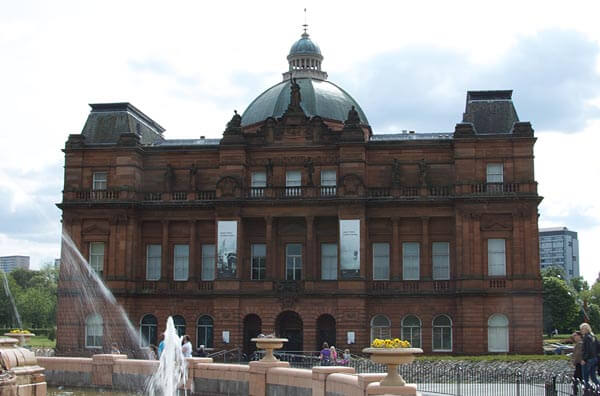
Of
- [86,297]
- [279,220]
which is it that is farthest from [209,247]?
[86,297]

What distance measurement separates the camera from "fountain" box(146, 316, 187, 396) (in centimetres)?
3408

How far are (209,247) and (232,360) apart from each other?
30.8ft

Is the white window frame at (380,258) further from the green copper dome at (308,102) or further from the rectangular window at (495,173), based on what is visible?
the green copper dome at (308,102)

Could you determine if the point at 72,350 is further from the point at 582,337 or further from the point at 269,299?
the point at 582,337

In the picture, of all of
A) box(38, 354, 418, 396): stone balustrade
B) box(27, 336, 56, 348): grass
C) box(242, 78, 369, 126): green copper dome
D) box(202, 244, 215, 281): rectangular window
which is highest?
box(242, 78, 369, 126): green copper dome

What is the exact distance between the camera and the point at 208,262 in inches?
2474

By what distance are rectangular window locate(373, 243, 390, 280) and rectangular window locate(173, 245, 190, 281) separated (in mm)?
14102

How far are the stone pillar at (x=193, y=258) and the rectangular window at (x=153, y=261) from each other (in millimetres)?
2827

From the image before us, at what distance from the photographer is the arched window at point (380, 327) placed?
59.1 m

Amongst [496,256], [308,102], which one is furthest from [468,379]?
[308,102]

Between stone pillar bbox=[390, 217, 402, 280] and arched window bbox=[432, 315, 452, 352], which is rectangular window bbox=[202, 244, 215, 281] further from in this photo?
arched window bbox=[432, 315, 452, 352]

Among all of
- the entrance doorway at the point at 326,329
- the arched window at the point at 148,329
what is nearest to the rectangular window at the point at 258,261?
the entrance doorway at the point at 326,329

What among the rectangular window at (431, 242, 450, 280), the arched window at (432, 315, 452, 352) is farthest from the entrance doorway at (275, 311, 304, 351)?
the rectangular window at (431, 242, 450, 280)

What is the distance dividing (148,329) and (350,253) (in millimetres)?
16324
